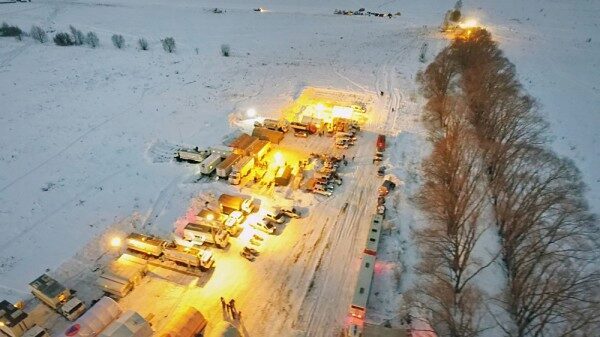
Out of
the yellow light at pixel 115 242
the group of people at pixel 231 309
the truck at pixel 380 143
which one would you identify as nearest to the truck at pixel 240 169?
the yellow light at pixel 115 242

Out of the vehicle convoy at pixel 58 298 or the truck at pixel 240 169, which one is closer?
the vehicle convoy at pixel 58 298

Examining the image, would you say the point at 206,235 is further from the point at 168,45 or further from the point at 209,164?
the point at 168,45

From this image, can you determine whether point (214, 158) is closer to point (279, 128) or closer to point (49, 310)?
point (279, 128)

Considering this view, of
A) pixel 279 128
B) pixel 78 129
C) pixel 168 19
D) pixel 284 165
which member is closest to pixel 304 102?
pixel 279 128

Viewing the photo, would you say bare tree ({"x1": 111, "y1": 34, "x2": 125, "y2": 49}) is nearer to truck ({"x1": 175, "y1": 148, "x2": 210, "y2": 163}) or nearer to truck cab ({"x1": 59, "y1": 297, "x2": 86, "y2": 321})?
truck ({"x1": 175, "y1": 148, "x2": 210, "y2": 163})

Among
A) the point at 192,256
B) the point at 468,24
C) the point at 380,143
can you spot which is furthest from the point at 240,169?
the point at 468,24

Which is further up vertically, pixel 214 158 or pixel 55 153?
pixel 214 158

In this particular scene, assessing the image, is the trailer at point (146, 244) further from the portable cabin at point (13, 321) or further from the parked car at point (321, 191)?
the parked car at point (321, 191)
